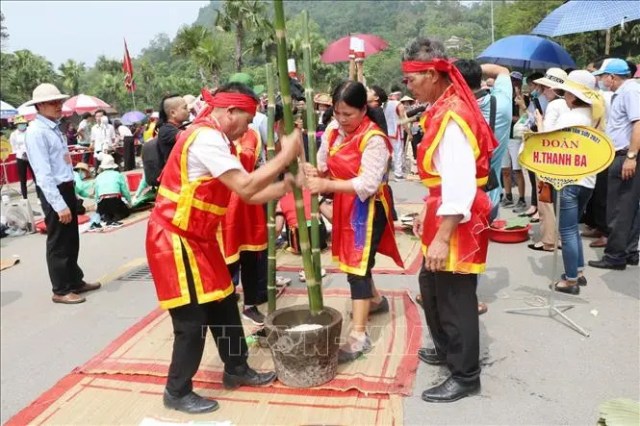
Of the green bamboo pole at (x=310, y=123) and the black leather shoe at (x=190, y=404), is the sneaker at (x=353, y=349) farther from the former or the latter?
the black leather shoe at (x=190, y=404)

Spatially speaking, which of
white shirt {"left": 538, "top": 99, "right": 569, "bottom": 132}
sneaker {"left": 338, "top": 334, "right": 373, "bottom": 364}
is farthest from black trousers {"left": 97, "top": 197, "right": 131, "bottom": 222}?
white shirt {"left": 538, "top": 99, "right": 569, "bottom": 132}

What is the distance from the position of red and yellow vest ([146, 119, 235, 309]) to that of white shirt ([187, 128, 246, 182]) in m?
0.03

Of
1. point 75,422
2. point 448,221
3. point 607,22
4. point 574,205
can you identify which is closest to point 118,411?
point 75,422

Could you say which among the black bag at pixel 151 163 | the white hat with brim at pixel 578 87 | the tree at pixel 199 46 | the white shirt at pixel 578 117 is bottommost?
the black bag at pixel 151 163

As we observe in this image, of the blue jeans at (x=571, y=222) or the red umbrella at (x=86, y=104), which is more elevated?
the red umbrella at (x=86, y=104)

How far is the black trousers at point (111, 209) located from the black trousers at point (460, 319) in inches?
235

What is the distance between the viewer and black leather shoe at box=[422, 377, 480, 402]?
2.77 metres

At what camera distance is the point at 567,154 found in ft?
11.7

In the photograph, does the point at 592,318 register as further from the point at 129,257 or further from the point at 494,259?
the point at 129,257

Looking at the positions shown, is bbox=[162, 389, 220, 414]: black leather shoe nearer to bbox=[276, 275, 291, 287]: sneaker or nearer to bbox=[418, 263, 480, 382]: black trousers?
bbox=[418, 263, 480, 382]: black trousers

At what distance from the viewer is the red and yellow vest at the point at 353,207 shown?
3121mm

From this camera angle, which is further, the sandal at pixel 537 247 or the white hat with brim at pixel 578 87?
the sandal at pixel 537 247

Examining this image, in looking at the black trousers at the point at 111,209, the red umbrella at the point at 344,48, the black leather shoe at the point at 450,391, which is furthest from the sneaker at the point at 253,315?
the red umbrella at the point at 344,48

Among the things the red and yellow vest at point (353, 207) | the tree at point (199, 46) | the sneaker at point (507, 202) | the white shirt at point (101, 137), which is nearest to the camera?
the red and yellow vest at point (353, 207)
